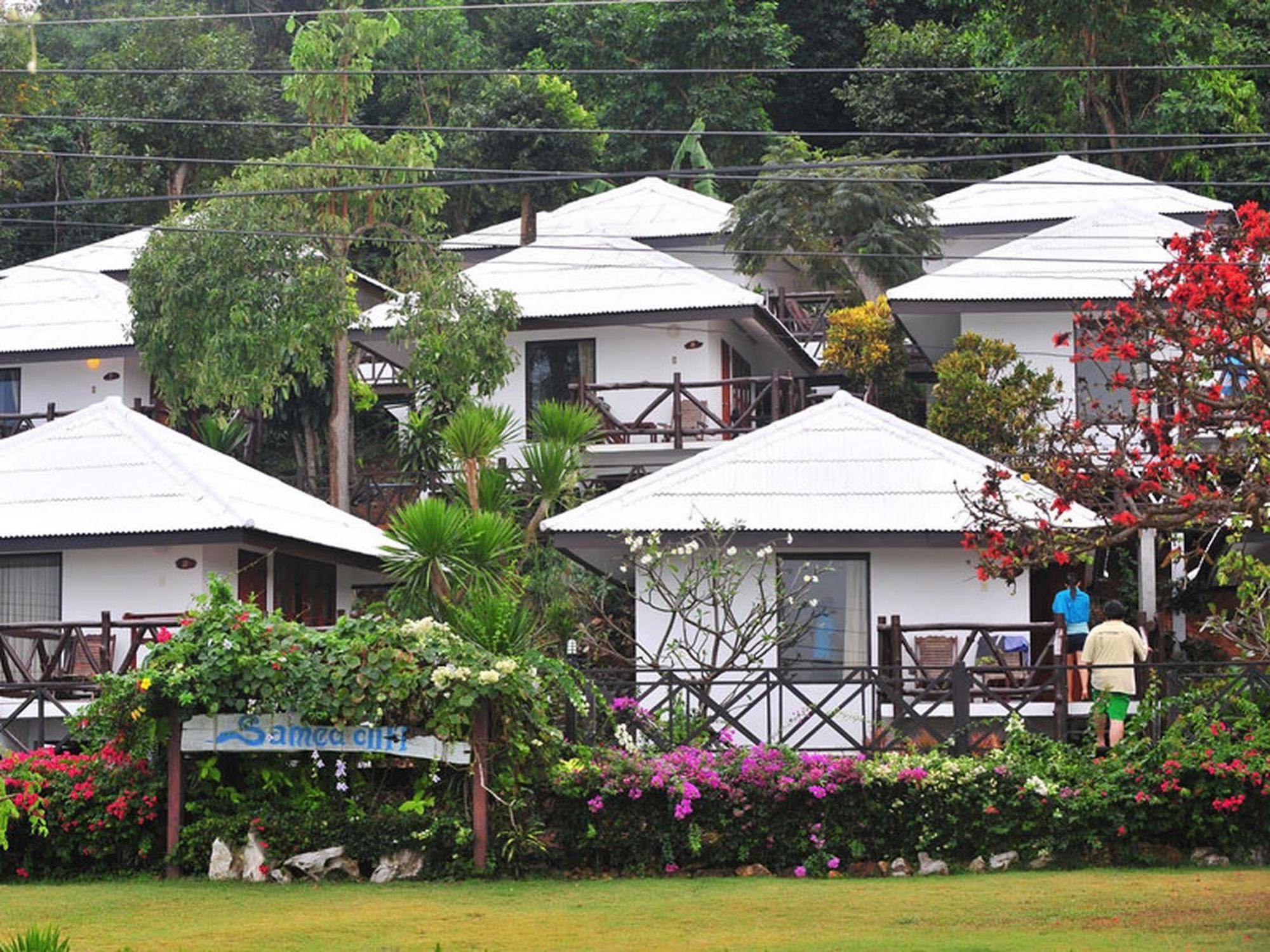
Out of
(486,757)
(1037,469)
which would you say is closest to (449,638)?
(486,757)

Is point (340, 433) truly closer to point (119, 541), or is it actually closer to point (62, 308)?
point (62, 308)

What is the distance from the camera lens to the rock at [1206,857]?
1608 centimetres

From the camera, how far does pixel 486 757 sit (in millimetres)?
16109

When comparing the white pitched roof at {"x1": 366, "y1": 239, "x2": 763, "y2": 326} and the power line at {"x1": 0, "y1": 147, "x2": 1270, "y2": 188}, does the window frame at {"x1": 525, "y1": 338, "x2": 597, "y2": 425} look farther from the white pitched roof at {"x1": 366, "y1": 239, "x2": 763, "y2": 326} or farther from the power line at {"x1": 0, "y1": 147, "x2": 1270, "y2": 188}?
the power line at {"x1": 0, "y1": 147, "x2": 1270, "y2": 188}

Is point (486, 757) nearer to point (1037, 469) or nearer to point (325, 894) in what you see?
point (325, 894)

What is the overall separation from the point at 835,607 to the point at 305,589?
25.7 feet

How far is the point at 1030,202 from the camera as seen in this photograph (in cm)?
4081

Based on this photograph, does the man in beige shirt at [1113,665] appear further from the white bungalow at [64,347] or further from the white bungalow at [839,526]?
the white bungalow at [64,347]

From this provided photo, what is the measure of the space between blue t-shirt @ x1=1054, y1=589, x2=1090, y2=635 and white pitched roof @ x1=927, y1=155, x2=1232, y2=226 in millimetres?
16983

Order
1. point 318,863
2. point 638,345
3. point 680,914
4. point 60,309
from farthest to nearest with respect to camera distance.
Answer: point 60,309 → point 638,345 → point 318,863 → point 680,914

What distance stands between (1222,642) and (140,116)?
26954 mm

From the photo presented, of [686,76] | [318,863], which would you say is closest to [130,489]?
[318,863]

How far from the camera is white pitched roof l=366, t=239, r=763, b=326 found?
3195 centimetres

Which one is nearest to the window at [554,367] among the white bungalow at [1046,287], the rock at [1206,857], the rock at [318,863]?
the white bungalow at [1046,287]
